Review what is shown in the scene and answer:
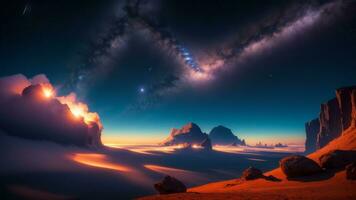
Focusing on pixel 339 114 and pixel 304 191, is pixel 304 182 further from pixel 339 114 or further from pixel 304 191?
pixel 339 114

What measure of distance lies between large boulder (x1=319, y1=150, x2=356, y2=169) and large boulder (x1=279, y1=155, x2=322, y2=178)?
131 centimetres

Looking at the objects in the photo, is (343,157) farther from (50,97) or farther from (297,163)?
(50,97)

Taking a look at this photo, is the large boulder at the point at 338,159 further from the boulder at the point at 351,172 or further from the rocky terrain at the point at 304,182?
the boulder at the point at 351,172

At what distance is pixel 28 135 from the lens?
Result: 104875mm

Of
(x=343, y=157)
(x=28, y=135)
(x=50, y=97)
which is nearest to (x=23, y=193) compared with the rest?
(x=343, y=157)

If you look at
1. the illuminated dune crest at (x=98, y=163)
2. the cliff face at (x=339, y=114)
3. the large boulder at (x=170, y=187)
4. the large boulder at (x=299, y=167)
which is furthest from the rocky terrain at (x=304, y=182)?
the illuminated dune crest at (x=98, y=163)

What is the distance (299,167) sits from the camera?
69.9ft

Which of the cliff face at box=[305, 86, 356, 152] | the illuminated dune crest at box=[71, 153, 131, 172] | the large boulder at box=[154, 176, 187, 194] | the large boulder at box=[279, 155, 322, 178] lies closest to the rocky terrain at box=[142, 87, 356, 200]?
the large boulder at box=[279, 155, 322, 178]

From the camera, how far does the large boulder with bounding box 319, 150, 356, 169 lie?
20984 millimetres

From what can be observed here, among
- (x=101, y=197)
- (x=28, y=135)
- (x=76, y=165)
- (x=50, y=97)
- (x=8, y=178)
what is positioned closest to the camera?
(x=101, y=197)

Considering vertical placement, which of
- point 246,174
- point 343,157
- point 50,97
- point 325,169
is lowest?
point 246,174

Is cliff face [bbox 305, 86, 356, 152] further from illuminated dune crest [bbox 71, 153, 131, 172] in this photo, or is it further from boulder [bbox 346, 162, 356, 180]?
illuminated dune crest [bbox 71, 153, 131, 172]

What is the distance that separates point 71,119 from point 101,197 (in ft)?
306

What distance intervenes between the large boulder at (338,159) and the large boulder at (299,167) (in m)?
1.31
